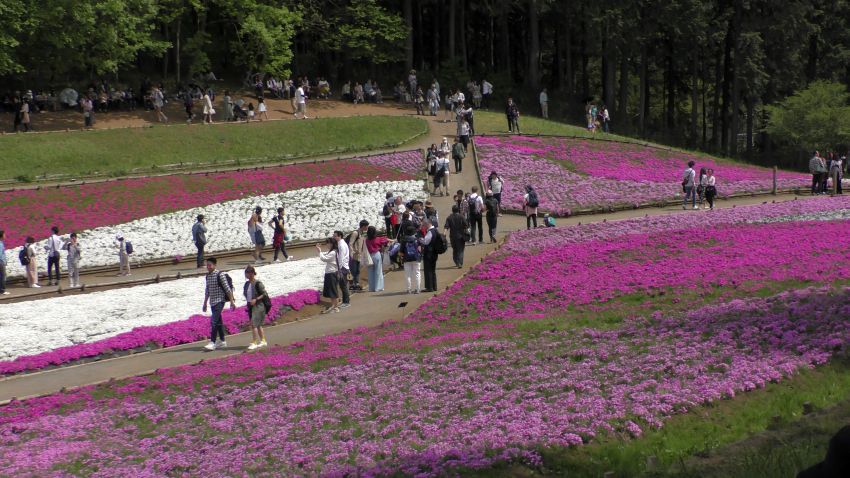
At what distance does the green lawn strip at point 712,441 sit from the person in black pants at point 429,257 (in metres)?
12.9

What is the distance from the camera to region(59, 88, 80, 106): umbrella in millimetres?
57812

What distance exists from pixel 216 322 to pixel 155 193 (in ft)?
76.0

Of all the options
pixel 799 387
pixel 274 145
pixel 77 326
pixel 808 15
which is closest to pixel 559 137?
pixel 274 145

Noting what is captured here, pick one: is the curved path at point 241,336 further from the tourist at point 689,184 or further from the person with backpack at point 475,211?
the tourist at point 689,184

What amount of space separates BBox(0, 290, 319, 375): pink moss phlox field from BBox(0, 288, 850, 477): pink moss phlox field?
14.2 ft

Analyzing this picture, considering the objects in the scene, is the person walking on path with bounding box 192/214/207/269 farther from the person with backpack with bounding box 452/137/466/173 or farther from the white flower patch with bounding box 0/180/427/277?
the person with backpack with bounding box 452/137/466/173

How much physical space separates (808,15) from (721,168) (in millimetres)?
30893

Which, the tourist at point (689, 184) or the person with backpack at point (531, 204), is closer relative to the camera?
the person with backpack at point (531, 204)

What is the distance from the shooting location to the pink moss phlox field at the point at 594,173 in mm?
44125

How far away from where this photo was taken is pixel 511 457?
1418 centimetres

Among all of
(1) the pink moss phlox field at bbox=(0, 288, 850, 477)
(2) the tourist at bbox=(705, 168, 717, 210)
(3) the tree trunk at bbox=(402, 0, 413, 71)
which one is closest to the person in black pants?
(1) the pink moss phlox field at bbox=(0, 288, 850, 477)

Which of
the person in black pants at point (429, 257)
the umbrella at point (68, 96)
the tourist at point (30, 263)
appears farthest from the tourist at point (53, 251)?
the umbrella at point (68, 96)

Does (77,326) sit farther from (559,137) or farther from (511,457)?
(559,137)

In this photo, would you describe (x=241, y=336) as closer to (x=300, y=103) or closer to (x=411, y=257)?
(x=411, y=257)
